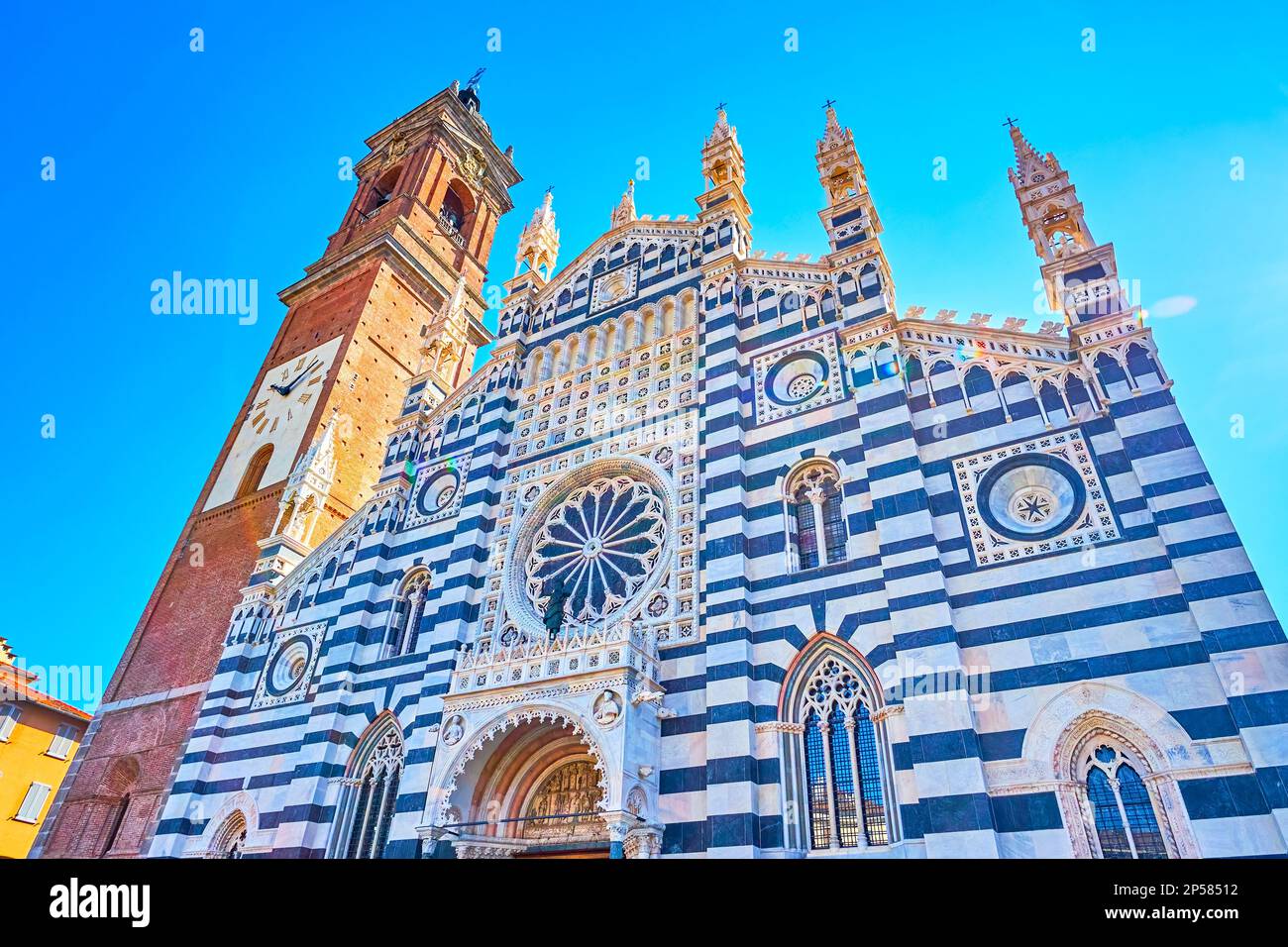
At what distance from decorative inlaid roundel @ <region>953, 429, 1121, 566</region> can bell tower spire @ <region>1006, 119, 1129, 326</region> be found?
9.30 feet

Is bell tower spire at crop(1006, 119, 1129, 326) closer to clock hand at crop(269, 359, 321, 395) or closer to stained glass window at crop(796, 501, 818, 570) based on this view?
stained glass window at crop(796, 501, 818, 570)

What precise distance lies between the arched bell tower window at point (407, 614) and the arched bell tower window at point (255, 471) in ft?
47.1

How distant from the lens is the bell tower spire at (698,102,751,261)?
2203 centimetres

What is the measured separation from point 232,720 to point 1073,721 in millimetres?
19470

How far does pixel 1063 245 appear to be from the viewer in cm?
1652

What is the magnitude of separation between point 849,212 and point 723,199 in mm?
4202

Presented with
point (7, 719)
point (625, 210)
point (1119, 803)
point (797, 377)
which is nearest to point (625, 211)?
point (625, 210)

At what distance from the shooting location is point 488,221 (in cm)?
4719

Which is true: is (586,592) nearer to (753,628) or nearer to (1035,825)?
(753,628)

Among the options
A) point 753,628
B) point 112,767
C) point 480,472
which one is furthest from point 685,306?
point 112,767

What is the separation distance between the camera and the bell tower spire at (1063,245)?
15422mm

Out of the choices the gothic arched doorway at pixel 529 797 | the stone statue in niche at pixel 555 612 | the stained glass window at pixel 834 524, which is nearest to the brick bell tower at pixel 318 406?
the stone statue in niche at pixel 555 612

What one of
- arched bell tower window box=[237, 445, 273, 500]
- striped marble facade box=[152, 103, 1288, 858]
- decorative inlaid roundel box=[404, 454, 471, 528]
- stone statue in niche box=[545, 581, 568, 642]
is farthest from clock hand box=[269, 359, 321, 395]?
stone statue in niche box=[545, 581, 568, 642]
